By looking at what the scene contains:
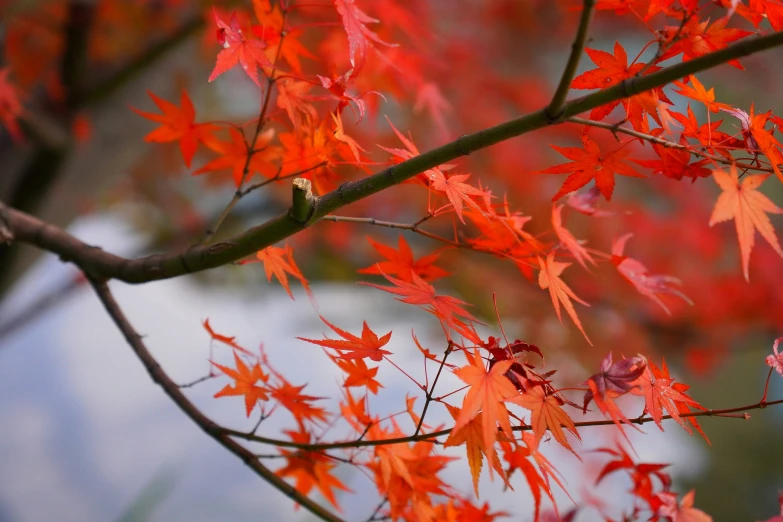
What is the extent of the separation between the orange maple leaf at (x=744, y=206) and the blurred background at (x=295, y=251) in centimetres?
A: 61

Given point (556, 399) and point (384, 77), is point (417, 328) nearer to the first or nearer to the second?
point (384, 77)

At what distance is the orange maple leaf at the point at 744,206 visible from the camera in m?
A: 0.45

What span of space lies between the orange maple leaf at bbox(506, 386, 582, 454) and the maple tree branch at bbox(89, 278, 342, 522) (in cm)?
25

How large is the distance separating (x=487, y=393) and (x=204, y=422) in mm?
342

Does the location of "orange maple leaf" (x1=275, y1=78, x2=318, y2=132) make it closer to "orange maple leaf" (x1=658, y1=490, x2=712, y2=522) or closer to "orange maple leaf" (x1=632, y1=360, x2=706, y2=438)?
"orange maple leaf" (x1=632, y1=360, x2=706, y2=438)

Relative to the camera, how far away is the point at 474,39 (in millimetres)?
2412

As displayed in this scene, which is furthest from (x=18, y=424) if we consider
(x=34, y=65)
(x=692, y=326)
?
(x=692, y=326)

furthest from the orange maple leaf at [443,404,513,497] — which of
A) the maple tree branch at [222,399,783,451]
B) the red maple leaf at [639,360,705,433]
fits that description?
the red maple leaf at [639,360,705,433]

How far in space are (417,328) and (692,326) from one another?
177cm

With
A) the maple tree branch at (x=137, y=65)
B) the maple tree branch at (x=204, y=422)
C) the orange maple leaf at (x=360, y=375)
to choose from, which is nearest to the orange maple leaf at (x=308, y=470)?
the maple tree branch at (x=204, y=422)

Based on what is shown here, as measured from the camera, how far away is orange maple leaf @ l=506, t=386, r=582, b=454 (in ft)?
1.62

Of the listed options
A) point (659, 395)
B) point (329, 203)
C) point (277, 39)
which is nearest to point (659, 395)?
point (659, 395)

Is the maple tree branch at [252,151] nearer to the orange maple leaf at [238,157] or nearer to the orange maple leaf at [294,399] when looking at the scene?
the orange maple leaf at [238,157]

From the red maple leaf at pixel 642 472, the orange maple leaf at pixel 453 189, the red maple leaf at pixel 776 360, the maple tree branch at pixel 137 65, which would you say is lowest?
the red maple leaf at pixel 642 472
